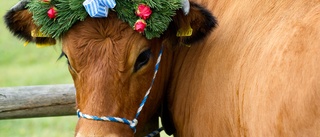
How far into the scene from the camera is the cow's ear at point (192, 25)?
4.24m

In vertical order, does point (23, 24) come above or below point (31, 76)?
above

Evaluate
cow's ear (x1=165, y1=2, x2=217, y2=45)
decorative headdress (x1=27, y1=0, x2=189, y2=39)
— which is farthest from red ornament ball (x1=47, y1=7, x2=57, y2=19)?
cow's ear (x1=165, y1=2, x2=217, y2=45)

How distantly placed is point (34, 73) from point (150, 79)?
8503 millimetres

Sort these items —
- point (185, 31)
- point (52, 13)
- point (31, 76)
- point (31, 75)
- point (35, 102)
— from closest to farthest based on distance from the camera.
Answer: point (52, 13)
point (185, 31)
point (35, 102)
point (31, 76)
point (31, 75)

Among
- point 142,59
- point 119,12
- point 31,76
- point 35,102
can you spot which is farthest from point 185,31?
point 31,76

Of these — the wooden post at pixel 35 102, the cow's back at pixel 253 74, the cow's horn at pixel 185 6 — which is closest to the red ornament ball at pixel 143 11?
the cow's horn at pixel 185 6

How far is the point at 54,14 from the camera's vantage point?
13.5 feet

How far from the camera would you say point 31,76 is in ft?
A: 40.0

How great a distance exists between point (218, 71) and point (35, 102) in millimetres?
2080

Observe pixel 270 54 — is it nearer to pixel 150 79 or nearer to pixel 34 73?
pixel 150 79

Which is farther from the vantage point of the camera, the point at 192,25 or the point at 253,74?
the point at 192,25

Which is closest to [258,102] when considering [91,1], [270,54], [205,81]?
[270,54]

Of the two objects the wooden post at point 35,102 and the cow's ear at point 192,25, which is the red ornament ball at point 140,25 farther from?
the wooden post at point 35,102

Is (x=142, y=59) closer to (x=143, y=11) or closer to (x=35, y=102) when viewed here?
(x=143, y=11)
